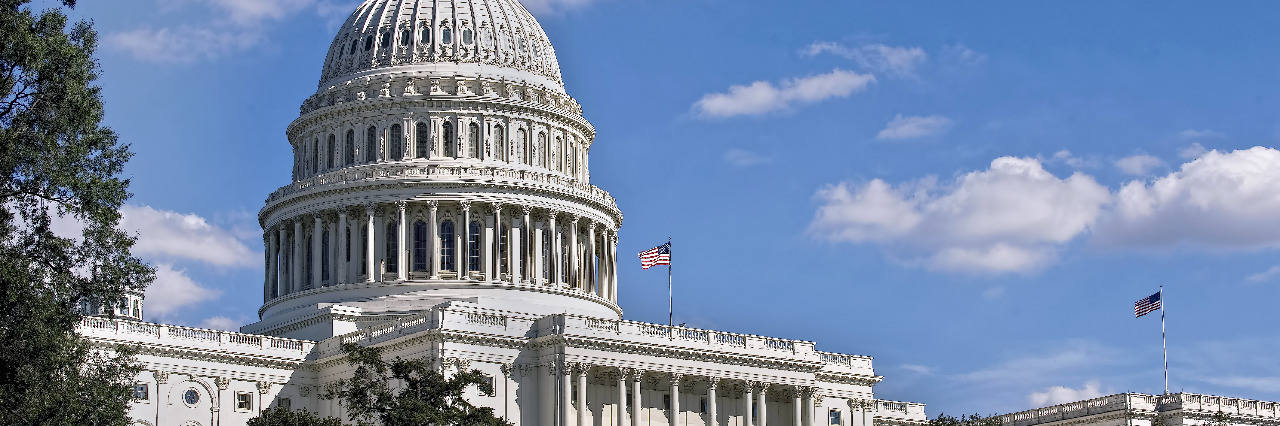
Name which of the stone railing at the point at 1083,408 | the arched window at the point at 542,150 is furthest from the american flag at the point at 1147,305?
the arched window at the point at 542,150

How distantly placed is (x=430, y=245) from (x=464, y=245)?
74.5 inches

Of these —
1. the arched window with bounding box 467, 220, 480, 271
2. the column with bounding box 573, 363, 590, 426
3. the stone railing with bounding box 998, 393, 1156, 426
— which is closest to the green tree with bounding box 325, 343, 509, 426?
the column with bounding box 573, 363, 590, 426

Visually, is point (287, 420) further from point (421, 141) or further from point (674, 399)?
point (421, 141)

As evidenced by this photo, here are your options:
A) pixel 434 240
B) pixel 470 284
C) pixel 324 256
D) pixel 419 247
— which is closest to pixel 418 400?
pixel 470 284

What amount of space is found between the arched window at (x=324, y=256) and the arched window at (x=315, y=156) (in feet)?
15.6

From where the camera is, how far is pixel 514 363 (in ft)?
291

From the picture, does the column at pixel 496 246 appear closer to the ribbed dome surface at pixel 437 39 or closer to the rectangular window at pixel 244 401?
the ribbed dome surface at pixel 437 39

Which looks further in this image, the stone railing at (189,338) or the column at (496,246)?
the column at (496,246)

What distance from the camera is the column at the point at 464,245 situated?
105875mm

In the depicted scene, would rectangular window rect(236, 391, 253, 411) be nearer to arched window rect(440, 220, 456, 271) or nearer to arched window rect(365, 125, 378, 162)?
arched window rect(440, 220, 456, 271)

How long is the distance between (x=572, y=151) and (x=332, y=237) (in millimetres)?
16250

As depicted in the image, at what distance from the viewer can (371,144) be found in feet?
362

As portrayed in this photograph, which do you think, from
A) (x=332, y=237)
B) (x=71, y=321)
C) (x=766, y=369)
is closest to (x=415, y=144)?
(x=332, y=237)

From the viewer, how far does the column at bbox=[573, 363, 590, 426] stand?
8775 centimetres
